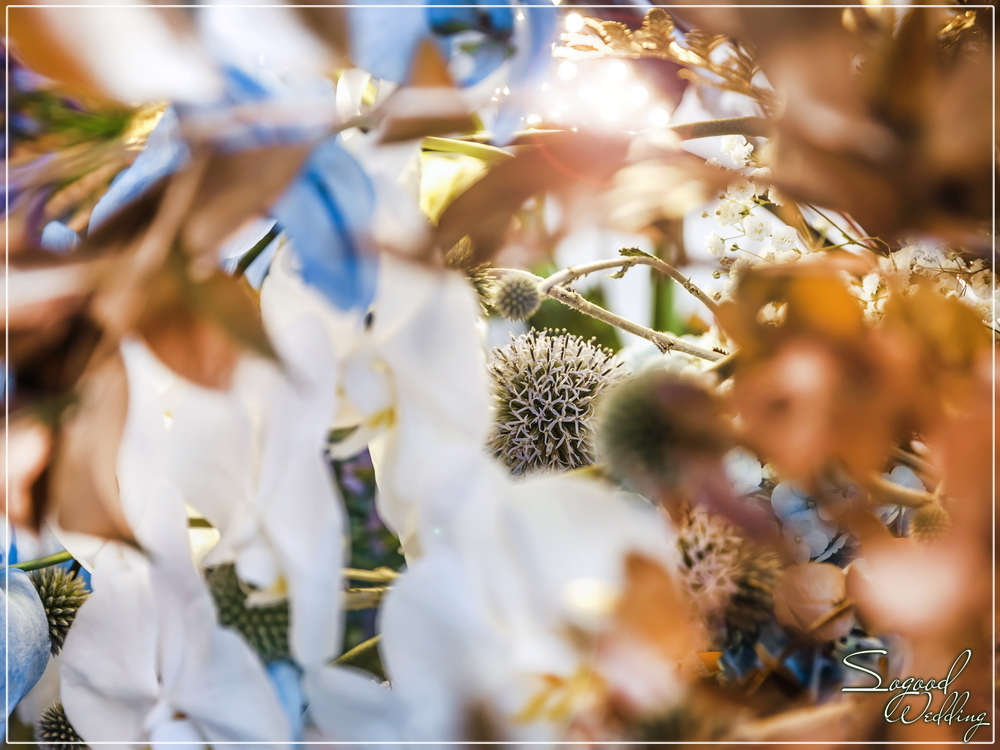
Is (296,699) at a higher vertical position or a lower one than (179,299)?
lower

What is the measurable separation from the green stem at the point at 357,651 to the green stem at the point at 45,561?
19cm

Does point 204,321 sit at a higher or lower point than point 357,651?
higher

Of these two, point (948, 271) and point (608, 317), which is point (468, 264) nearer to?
point (608, 317)

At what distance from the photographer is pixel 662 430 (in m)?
0.23

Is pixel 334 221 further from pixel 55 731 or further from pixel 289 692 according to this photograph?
pixel 55 731

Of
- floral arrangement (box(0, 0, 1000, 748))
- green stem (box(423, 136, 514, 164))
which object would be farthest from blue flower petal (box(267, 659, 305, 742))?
green stem (box(423, 136, 514, 164))

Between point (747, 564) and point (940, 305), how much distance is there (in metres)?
0.12

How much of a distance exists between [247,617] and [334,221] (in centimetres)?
18

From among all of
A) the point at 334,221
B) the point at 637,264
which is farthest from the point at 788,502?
the point at 334,221

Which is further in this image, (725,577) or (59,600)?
(59,600)

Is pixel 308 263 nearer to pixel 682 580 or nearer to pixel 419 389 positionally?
pixel 419 389

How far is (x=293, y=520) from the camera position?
10.5 inches

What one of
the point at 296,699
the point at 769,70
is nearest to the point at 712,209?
the point at 769,70

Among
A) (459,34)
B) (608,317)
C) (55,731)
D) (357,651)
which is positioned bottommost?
(55,731)
